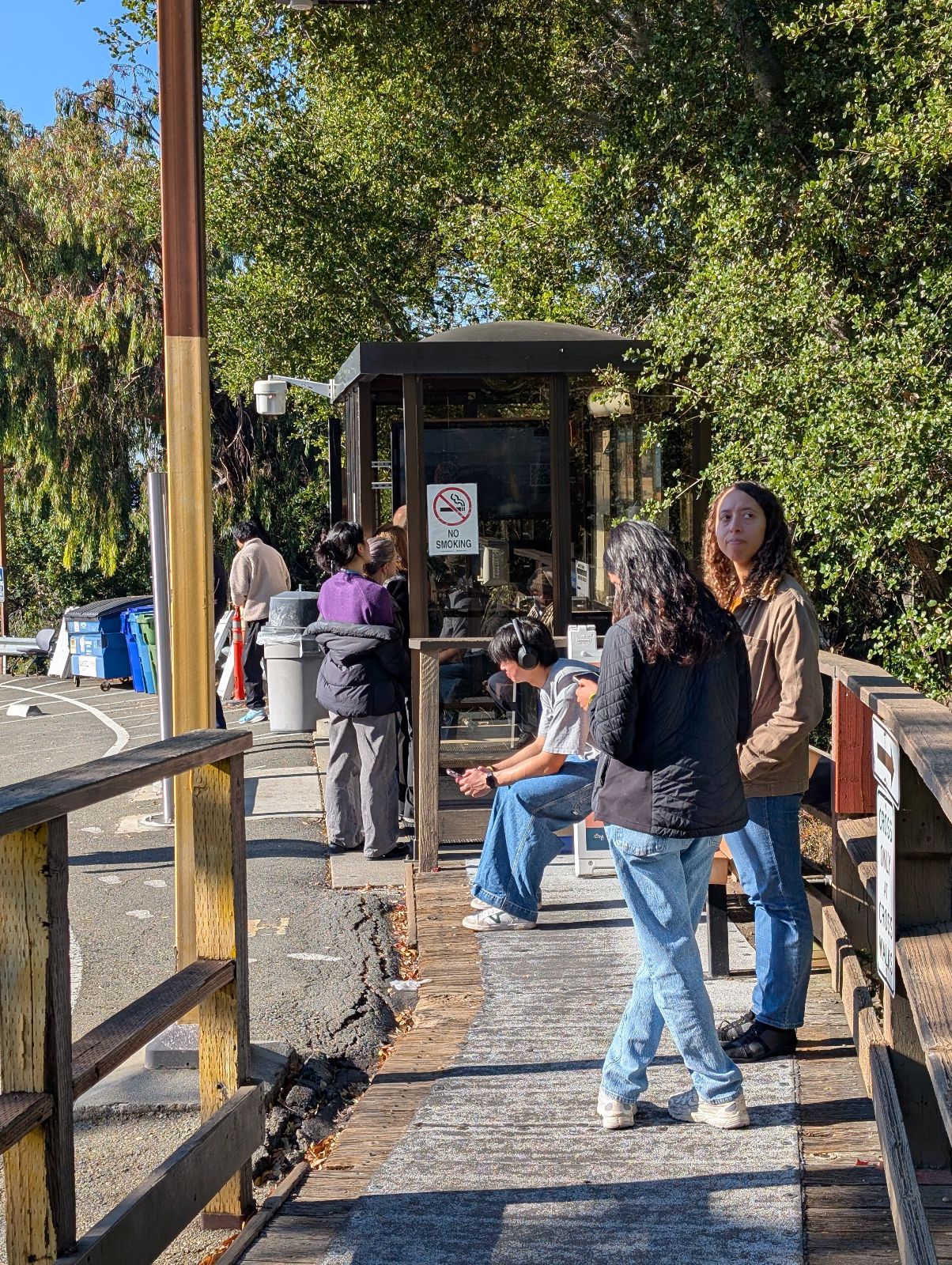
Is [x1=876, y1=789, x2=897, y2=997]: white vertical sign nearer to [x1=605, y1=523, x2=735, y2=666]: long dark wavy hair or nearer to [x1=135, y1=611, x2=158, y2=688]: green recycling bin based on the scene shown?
[x1=605, y1=523, x2=735, y2=666]: long dark wavy hair

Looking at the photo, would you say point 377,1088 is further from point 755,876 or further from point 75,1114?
point 755,876

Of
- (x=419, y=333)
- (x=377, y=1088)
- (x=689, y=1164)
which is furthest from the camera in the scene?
(x=419, y=333)

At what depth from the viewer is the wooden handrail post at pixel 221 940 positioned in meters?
3.79

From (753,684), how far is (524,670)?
5.33ft

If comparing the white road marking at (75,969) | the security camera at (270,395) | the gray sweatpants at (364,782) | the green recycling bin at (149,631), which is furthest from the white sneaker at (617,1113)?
the security camera at (270,395)

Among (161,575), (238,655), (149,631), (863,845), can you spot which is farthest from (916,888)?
(149,631)

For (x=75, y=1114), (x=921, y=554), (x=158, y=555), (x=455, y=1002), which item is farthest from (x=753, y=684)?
(x=921, y=554)

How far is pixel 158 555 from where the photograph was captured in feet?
25.5

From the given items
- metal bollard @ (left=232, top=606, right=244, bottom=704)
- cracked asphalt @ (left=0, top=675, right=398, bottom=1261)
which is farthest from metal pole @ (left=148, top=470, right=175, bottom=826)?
metal bollard @ (left=232, top=606, right=244, bottom=704)

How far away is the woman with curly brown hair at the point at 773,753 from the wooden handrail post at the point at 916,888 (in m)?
0.66

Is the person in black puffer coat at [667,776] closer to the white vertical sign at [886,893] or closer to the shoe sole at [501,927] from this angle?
the white vertical sign at [886,893]

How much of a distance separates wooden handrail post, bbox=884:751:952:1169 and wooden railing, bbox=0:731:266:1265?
1771 mm

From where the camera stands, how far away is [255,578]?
13.9 meters

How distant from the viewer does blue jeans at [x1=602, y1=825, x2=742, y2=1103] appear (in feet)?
12.7
